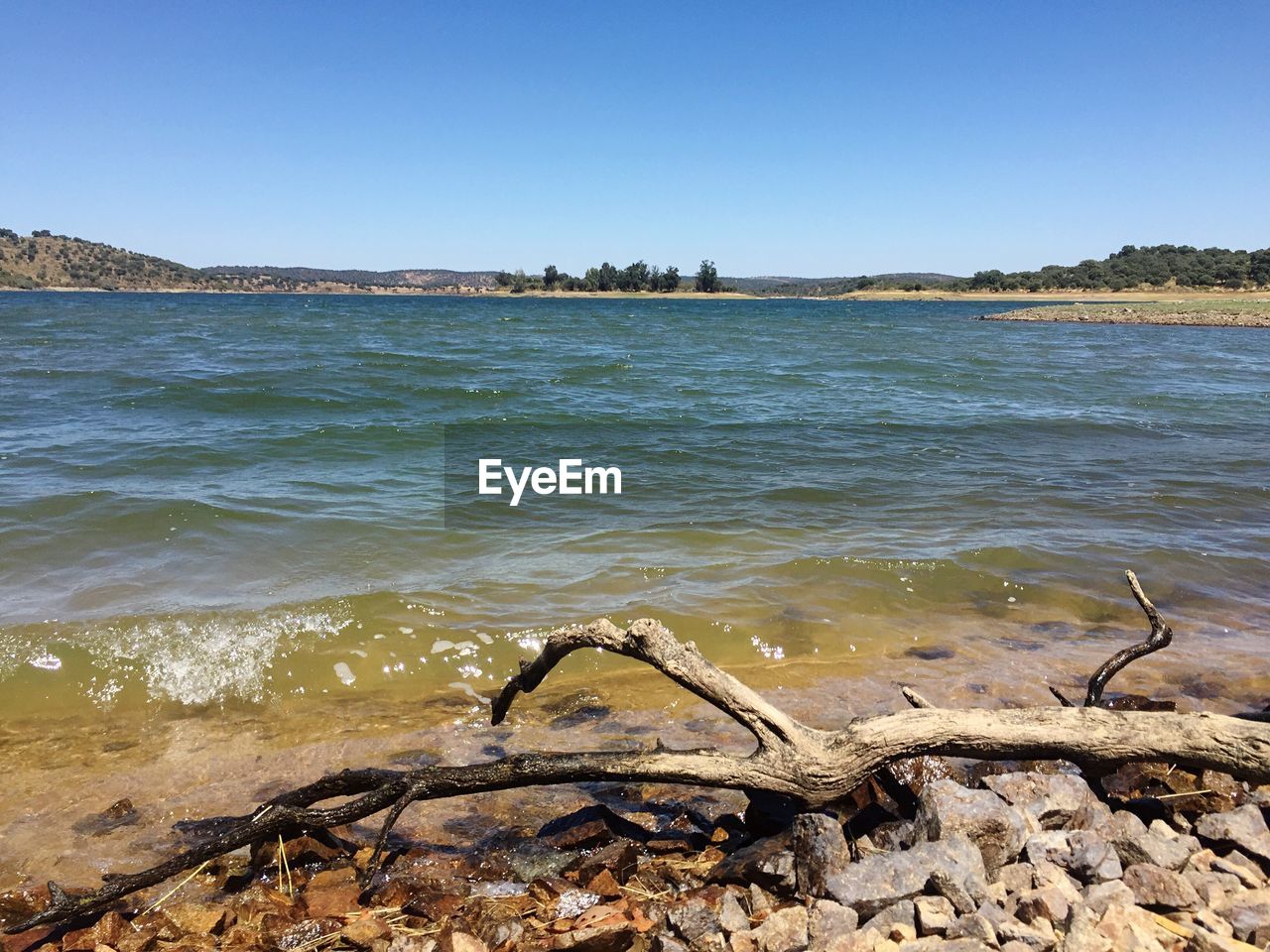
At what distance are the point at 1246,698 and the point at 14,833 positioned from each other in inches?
255

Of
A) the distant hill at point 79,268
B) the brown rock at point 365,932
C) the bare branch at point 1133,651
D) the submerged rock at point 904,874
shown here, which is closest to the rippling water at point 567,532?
the bare branch at point 1133,651

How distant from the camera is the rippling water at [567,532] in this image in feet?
18.6

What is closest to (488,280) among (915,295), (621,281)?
(621,281)

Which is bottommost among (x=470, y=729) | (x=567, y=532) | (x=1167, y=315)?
(x=470, y=729)

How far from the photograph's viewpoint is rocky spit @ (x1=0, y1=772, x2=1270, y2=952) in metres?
2.58

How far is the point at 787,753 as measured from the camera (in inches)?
128

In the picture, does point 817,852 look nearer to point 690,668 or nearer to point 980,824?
point 980,824

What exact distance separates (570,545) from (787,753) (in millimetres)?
4902

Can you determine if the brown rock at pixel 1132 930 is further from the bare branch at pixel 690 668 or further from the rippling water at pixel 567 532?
the rippling water at pixel 567 532

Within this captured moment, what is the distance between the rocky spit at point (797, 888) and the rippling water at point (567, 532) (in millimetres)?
1907

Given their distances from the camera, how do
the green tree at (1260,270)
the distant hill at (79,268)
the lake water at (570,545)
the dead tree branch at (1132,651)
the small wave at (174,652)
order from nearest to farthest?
the dead tree branch at (1132,651) < the small wave at (174,652) < the lake water at (570,545) < the green tree at (1260,270) < the distant hill at (79,268)

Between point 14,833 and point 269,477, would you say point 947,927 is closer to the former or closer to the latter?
point 14,833

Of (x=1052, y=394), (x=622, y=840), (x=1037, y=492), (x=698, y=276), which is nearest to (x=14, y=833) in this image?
(x=622, y=840)

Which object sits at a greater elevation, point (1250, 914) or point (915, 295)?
point (915, 295)
